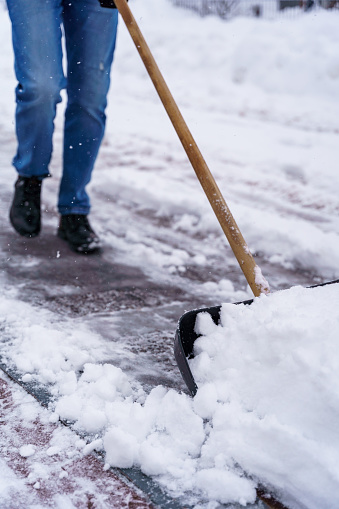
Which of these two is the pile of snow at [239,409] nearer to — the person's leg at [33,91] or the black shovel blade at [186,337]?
the black shovel blade at [186,337]

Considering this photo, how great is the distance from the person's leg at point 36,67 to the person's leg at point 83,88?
5.8 inches

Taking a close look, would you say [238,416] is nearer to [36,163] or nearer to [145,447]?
[145,447]

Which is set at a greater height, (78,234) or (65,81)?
(65,81)

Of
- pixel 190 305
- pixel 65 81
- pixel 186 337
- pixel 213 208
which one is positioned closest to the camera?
pixel 186 337

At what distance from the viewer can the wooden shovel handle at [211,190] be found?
1720 millimetres

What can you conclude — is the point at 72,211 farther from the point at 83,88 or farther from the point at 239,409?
the point at 239,409

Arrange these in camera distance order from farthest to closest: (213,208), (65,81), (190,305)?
(65,81), (190,305), (213,208)

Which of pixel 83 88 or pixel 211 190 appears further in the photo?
pixel 83 88

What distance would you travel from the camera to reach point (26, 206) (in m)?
2.69

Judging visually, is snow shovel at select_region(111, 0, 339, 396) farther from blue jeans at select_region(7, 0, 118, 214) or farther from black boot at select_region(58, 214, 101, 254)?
black boot at select_region(58, 214, 101, 254)

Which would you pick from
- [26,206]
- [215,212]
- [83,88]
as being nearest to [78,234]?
[26,206]

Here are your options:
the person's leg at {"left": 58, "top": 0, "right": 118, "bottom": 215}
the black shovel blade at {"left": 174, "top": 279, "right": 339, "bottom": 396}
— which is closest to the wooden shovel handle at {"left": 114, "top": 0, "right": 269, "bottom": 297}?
the black shovel blade at {"left": 174, "top": 279, "right": 339, "bottom": 396}

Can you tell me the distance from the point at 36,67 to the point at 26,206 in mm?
591

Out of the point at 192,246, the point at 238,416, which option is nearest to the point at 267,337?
the point at 238,416
